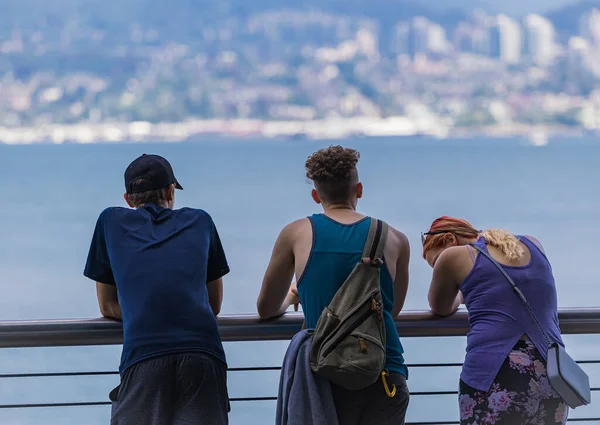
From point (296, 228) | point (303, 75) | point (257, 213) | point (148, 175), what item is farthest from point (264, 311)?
point (303, 75)

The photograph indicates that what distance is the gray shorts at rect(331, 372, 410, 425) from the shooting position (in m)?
2.73

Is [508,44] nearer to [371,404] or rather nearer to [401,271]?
[401,271]

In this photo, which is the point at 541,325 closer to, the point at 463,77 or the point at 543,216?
the point at 543,216

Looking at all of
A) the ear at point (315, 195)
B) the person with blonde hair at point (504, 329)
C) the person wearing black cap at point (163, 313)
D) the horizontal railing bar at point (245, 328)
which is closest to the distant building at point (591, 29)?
the horizontal railing bar at point (245, 328)

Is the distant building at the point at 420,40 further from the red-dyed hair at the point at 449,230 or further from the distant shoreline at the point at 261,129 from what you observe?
the red-dyed hair at the point at 449,230

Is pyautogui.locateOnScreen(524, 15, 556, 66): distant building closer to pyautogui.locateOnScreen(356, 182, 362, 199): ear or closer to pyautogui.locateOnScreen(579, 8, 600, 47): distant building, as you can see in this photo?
pyautogui.locateOnScreen(579, 8, 600, 47): distant building

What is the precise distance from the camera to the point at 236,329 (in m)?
3.10

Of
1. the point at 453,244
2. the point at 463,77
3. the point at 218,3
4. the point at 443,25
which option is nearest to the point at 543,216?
the point at 463,77

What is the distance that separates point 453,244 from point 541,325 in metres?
0.39

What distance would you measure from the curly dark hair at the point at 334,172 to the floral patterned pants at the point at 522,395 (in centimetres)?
71

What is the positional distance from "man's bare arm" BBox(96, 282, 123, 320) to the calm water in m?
0.52

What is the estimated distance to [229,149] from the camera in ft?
261

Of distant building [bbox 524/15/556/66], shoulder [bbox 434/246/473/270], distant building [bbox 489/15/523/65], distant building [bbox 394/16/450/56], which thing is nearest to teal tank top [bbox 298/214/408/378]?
shoulder [bbox 434/246/473/270]

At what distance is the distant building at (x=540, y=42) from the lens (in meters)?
53.7
